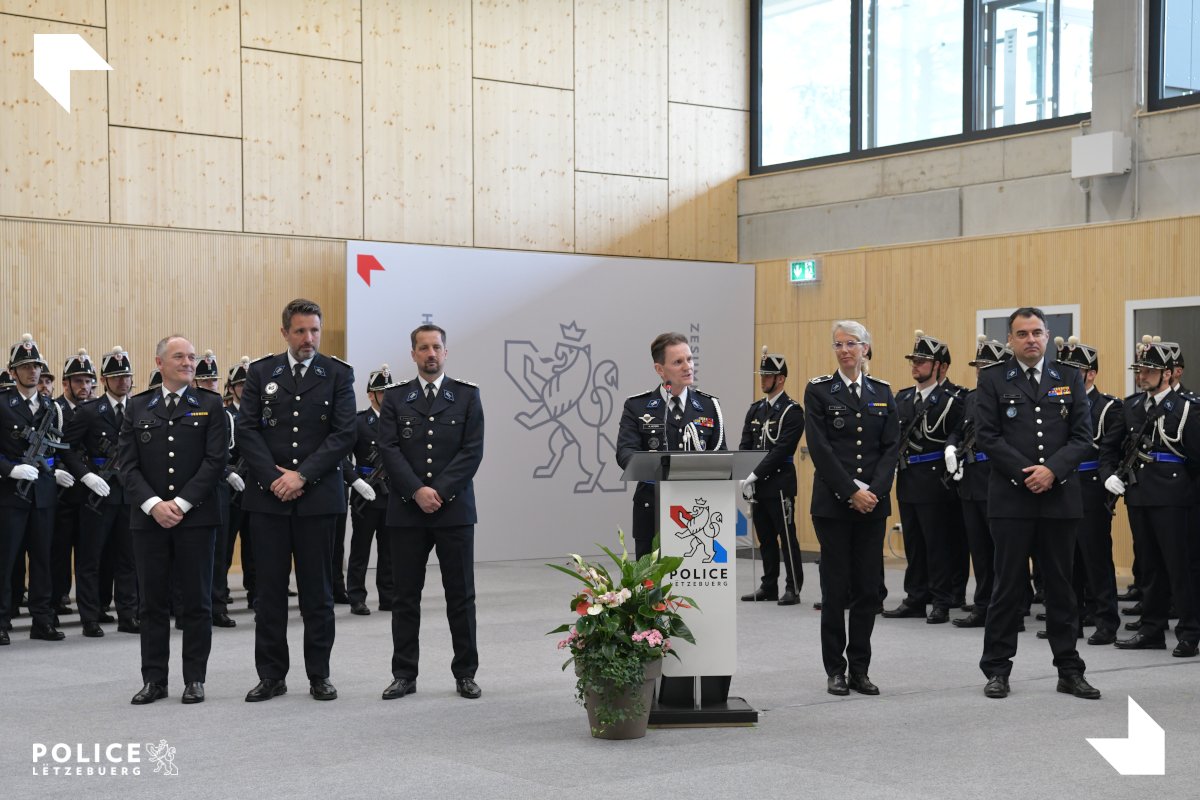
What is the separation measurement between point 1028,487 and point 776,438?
3.46 meters

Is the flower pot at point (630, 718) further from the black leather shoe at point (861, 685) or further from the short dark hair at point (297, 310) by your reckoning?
the short dark hair at point (297, 310)

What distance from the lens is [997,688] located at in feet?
20.1

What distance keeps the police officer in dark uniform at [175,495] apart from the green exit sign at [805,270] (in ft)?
25.6

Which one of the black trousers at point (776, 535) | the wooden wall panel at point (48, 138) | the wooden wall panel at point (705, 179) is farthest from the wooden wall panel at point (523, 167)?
the black trousers at point (776, 535)

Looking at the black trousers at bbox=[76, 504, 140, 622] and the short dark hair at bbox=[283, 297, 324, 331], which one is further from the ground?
the short dark hair at bbox=[283, 297, 324, 331]

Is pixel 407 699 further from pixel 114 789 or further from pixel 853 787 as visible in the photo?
pixel 853 787

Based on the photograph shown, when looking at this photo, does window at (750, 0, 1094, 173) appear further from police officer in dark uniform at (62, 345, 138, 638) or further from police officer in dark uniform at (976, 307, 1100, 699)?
police officer in dark uniform at (62, 345, 138, 638)

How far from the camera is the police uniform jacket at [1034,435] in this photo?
19.9 ft

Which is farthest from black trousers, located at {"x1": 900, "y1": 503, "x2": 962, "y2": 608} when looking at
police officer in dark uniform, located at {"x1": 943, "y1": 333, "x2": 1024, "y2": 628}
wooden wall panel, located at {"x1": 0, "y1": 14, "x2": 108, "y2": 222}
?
wooden wall panel, located at {"x1": 0, "y1": 14, "x2": 108, "y2": 222}

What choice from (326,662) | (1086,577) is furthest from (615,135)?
(326,662)

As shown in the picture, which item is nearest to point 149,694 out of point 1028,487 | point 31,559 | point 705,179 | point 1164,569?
point 31,559

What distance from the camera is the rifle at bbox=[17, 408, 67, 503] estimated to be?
8102 mm

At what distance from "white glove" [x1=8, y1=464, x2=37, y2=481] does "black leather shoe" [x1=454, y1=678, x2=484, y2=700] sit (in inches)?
121

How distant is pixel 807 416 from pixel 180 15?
276 inches
